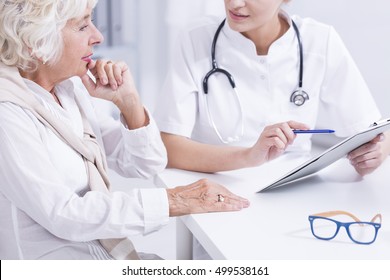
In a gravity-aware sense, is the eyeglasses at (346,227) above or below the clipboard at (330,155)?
below

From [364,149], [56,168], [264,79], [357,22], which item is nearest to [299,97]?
[264,79]

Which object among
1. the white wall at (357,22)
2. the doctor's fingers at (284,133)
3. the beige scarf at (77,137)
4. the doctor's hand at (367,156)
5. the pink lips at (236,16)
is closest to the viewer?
the beige scarf at (77,137)

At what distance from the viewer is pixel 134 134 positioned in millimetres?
1478

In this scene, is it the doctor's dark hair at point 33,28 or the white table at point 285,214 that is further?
the doctor's dark hair at point 33,28

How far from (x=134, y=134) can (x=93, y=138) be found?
0.39ft

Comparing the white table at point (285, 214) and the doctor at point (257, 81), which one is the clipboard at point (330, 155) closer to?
the white table at point (285, 214)

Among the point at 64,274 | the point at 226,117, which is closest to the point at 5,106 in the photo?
the point at 64,274

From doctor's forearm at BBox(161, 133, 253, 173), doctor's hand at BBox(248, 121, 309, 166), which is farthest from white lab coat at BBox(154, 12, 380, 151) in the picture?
doctor's hand at BBox(248, 121, 309, 166)

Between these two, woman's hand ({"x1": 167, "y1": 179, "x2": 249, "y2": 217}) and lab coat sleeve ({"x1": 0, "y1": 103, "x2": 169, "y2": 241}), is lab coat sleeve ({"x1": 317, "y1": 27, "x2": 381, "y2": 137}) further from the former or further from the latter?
lab coat sleeve ({"x1": 0, "y1": 103, "x2": 169, "y2": 241})

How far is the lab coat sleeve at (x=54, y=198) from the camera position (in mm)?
1139

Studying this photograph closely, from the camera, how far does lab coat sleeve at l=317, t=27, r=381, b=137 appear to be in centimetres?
168

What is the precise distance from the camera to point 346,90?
66.3 inches

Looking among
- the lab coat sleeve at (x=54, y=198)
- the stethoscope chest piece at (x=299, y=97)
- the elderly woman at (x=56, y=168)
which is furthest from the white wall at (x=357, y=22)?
the lab coat sleeve at (x=54, y=198)

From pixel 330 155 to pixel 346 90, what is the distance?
16.0 inches
